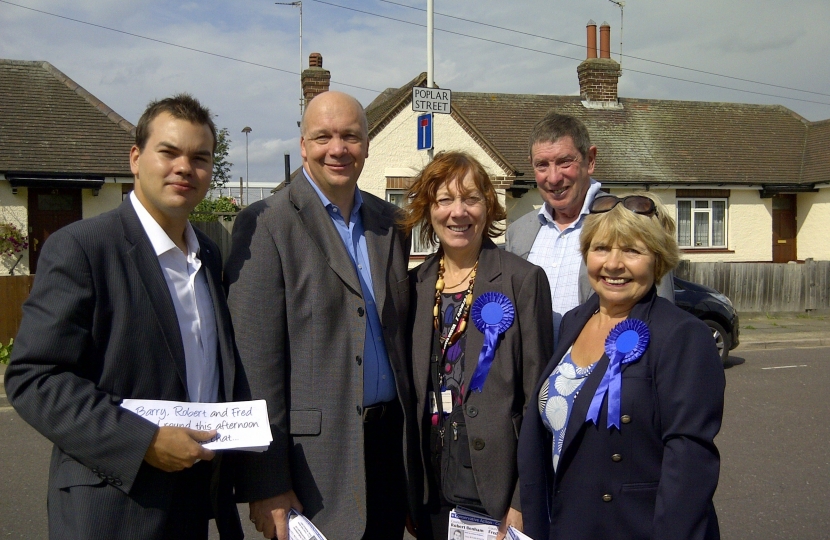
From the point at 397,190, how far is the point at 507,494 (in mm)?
14077

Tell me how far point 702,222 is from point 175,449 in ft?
64.2

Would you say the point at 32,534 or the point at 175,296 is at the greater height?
the point at 175,296

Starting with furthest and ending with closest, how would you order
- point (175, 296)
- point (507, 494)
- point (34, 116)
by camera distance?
point (34, 116), point (507, 494), point (175, 296)

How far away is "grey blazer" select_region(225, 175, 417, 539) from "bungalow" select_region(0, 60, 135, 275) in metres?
12.5

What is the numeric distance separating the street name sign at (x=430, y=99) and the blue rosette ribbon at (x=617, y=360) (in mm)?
8193

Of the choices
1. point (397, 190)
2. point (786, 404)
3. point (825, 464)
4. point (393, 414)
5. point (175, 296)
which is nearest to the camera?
point (175, 296)

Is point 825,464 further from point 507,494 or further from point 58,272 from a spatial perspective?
point 58,272

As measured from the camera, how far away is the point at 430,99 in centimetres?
1030

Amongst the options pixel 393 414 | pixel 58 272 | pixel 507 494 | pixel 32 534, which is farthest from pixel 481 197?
pixel 32 534

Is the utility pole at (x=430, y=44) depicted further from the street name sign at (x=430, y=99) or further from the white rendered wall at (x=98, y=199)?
the white rendered wall at (x=98, y=199)

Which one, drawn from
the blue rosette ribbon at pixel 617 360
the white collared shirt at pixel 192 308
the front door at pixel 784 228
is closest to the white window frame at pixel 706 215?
the front door at pixel 784 228

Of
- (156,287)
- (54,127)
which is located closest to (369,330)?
(156,287)

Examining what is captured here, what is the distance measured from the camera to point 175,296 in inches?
94.3

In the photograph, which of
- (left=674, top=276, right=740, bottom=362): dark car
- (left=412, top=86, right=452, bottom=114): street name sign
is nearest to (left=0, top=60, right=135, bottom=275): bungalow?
(left=412, top=86, right=452, bottom=114): street name sign
